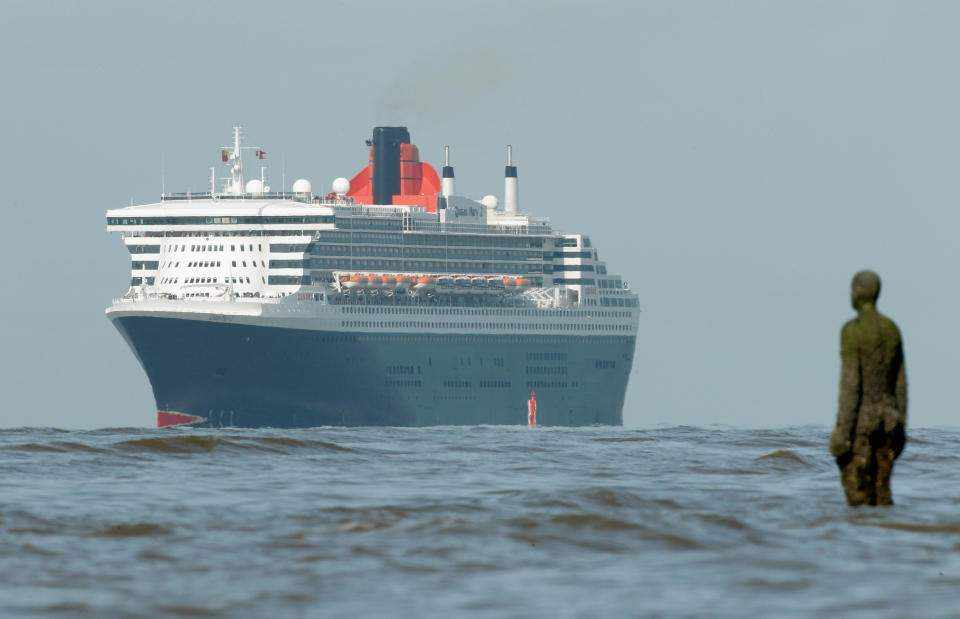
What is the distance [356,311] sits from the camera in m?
95.3

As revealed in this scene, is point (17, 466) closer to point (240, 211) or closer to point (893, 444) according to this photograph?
point (893, 444)

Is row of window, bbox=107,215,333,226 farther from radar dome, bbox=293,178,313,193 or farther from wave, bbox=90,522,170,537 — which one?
wave, bbox=90,522,170,537

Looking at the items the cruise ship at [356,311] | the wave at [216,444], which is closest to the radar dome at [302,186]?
the cruise ship at [356,311]

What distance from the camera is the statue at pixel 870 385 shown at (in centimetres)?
1641

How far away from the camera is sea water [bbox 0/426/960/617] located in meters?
12.9

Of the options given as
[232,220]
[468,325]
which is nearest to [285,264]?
[232,220]

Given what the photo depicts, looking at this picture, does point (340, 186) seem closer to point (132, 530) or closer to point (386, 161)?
point (386, 161)

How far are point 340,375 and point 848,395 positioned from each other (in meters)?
78.4

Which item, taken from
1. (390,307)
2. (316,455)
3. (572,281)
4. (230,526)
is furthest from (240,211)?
(230,526)

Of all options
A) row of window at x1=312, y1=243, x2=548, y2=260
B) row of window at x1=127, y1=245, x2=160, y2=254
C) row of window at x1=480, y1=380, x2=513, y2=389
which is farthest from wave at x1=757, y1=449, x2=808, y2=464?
row of window at x1=480, y1=380, x2=513, y2=389

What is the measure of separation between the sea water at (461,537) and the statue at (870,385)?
0.69m

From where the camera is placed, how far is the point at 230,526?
56.3ft

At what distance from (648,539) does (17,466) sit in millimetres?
10043

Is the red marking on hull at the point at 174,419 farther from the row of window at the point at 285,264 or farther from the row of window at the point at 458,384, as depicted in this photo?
the row of window at the point at 458,384
